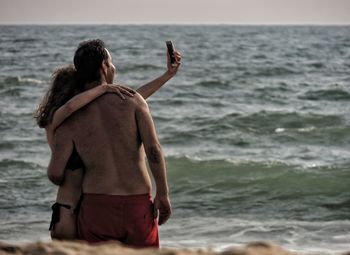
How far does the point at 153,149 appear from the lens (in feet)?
16.0

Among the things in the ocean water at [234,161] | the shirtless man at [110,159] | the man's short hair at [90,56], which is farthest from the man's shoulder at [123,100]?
Result: the ocean water at [234,161]

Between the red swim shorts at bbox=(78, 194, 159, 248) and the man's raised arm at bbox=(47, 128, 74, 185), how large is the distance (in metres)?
0.17

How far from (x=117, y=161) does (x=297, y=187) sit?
326 inches

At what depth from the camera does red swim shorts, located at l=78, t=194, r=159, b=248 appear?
4902mm

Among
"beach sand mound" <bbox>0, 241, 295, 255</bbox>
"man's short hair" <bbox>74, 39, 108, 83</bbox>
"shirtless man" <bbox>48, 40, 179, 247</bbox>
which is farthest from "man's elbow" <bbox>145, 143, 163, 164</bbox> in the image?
"beach sand mound" <bbox>0, 241, 295, 255</bbox>

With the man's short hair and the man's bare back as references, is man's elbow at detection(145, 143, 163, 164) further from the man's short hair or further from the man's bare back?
the man's short hair

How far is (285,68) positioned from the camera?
36.2 metres

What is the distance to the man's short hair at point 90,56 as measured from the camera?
487 cm

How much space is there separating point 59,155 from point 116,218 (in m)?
0.41

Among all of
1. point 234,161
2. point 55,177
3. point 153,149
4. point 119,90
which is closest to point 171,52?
point 119,90

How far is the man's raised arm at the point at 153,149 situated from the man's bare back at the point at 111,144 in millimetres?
28

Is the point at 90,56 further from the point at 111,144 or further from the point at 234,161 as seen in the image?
the point at 234,161

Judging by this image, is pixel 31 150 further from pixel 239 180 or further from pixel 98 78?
pixel 98 78

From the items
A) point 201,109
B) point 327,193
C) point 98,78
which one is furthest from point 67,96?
point 201,109
